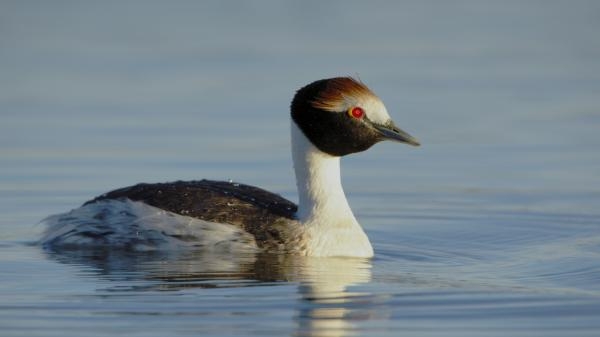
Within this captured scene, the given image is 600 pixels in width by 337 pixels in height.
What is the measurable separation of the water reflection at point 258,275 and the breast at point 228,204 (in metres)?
0.33

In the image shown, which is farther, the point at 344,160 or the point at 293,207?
the point at 344,160

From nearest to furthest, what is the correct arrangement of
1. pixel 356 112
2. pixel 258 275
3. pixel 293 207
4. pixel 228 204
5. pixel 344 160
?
pixel 258 275 → pixel 356 112 → pixel 228 204 → pixel 293 207 → pixel 344 160

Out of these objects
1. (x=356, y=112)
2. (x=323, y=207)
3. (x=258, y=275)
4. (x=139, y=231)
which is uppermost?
(x=356, y=112)

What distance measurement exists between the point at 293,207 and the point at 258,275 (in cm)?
191

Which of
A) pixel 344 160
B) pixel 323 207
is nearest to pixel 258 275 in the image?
pixel 323 207

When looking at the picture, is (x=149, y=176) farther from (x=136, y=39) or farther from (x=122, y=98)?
(x=136, y=39)

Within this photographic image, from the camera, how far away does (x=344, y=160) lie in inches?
825

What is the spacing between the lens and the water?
40.1ft

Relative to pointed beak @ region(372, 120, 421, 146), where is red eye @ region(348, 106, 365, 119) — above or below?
above

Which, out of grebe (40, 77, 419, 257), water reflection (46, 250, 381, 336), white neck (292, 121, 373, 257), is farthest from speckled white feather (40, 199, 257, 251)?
white neck (292, 121, 373, 257)

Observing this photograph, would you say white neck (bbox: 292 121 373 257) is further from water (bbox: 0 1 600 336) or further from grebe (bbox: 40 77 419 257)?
water (bbox: 0 1 600 336)

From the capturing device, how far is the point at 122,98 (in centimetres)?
2406

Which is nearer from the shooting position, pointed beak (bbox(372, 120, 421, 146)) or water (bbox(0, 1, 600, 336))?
water (bbox(0, 1, 600, 336))

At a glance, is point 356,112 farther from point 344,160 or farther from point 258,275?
point 344,160
